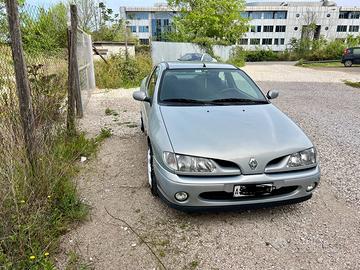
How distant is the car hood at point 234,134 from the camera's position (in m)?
2.52

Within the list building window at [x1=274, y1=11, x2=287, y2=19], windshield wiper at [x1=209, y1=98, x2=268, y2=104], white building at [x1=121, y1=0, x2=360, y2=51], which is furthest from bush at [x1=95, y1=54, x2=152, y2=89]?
building window at [x1=274, y1=11, x2=287, y2=19]

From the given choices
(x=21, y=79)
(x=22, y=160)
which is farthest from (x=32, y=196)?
(x=21, y=79)

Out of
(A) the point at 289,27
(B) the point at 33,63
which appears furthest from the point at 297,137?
(A) the point at 289,27

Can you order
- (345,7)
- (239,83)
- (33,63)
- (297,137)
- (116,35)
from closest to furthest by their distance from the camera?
(297,137)
(239,83)
(33,63)
(116,35)
(345,7)

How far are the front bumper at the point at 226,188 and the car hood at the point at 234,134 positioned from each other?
0.52 feet

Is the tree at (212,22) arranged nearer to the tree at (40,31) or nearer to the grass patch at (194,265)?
the tree at (40,31)

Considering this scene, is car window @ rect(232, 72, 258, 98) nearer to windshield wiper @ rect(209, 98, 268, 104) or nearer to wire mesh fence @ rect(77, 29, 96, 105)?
windshield wiper @ rect(209, 98, 268, 104)

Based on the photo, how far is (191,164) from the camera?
250 centimetres

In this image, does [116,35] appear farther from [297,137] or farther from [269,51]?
[269,51]

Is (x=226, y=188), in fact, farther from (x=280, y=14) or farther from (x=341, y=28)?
(x=341, y=28)

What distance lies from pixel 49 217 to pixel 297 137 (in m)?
2.50

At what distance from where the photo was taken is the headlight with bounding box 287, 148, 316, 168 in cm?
263

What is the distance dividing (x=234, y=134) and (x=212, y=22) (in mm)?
24262

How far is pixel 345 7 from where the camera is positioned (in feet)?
185
